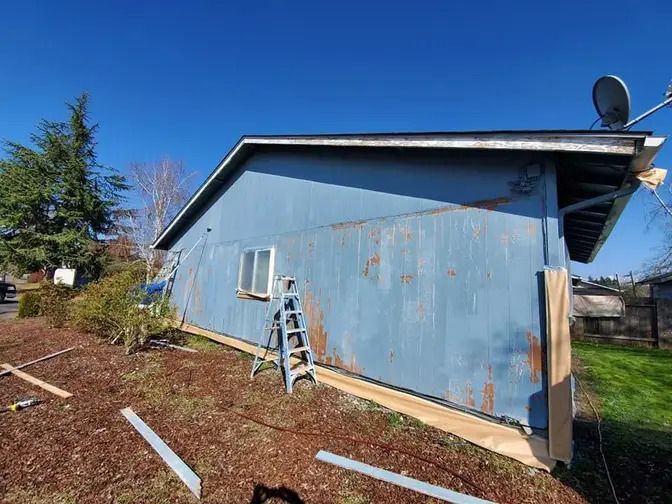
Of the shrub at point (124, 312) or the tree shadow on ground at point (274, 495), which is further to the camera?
the shrub at point (124, 312)

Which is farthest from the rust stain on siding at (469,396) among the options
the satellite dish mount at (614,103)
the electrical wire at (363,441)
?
the satellite dish mount at (614,103)

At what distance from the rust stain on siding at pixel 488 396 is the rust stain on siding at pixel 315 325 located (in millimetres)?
2522

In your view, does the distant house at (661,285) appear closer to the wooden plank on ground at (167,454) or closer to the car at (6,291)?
the wooden plank on ground at (167,454)

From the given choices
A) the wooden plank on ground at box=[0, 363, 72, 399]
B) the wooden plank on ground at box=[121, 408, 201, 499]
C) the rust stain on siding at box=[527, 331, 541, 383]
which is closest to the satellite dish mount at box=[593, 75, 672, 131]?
the rust stain on siding at box=[527, 331, 541, 383]

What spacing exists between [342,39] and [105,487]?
9246mm

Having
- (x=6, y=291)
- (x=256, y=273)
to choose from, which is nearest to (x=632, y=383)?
(x=256, y=273)

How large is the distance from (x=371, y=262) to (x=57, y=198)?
78.7 feet

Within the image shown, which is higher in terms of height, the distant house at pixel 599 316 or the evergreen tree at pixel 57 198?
the evergreen tree at pixel 57 198

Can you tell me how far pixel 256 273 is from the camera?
23.1 feet

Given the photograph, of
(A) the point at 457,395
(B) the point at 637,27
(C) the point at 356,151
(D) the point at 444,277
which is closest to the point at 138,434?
(A) the point at 457,395

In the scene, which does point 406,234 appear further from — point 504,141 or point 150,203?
point 150,203

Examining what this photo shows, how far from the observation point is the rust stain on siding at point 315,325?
5352 millimetres

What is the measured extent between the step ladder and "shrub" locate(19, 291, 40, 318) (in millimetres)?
10146

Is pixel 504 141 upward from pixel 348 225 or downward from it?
upward
